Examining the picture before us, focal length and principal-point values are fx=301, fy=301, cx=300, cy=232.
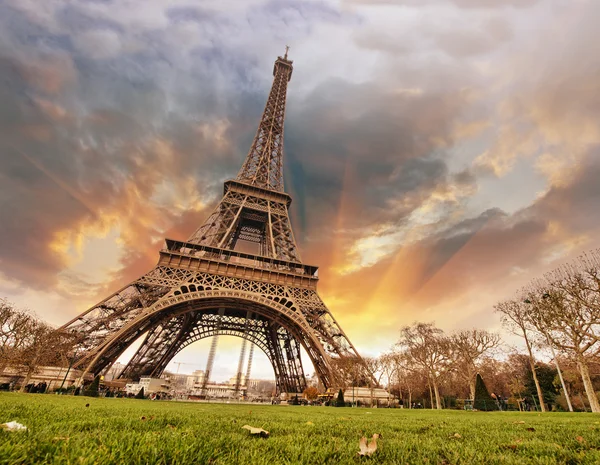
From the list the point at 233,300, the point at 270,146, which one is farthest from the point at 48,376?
the point at 270,146

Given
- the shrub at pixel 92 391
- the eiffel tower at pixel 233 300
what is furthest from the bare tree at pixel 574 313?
the shrub at pixel 92 391

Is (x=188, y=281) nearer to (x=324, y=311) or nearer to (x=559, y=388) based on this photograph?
(x=324, y=311)

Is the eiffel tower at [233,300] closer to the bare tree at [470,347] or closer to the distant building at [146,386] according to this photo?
the distant building at [146,386]

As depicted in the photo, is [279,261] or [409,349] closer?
[279,261]

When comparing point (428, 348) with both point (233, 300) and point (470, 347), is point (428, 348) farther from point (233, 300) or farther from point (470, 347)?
point (233, 300)

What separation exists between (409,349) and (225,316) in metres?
23.4

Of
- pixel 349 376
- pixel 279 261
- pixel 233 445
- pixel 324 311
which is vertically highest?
pixel 279 261

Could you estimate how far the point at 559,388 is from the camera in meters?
36.2

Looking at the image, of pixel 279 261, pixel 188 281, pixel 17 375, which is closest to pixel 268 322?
pixel 279 261

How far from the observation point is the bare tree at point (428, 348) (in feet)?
114

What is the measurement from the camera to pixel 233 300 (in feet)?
87.8

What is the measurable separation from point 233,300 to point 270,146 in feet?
81.2

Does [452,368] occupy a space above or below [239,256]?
below

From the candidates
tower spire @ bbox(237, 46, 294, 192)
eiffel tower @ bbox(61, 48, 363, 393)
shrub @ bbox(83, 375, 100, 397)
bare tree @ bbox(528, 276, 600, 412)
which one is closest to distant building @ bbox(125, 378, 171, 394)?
eiffel tower @ bbox(61, 48, 363, 393)
